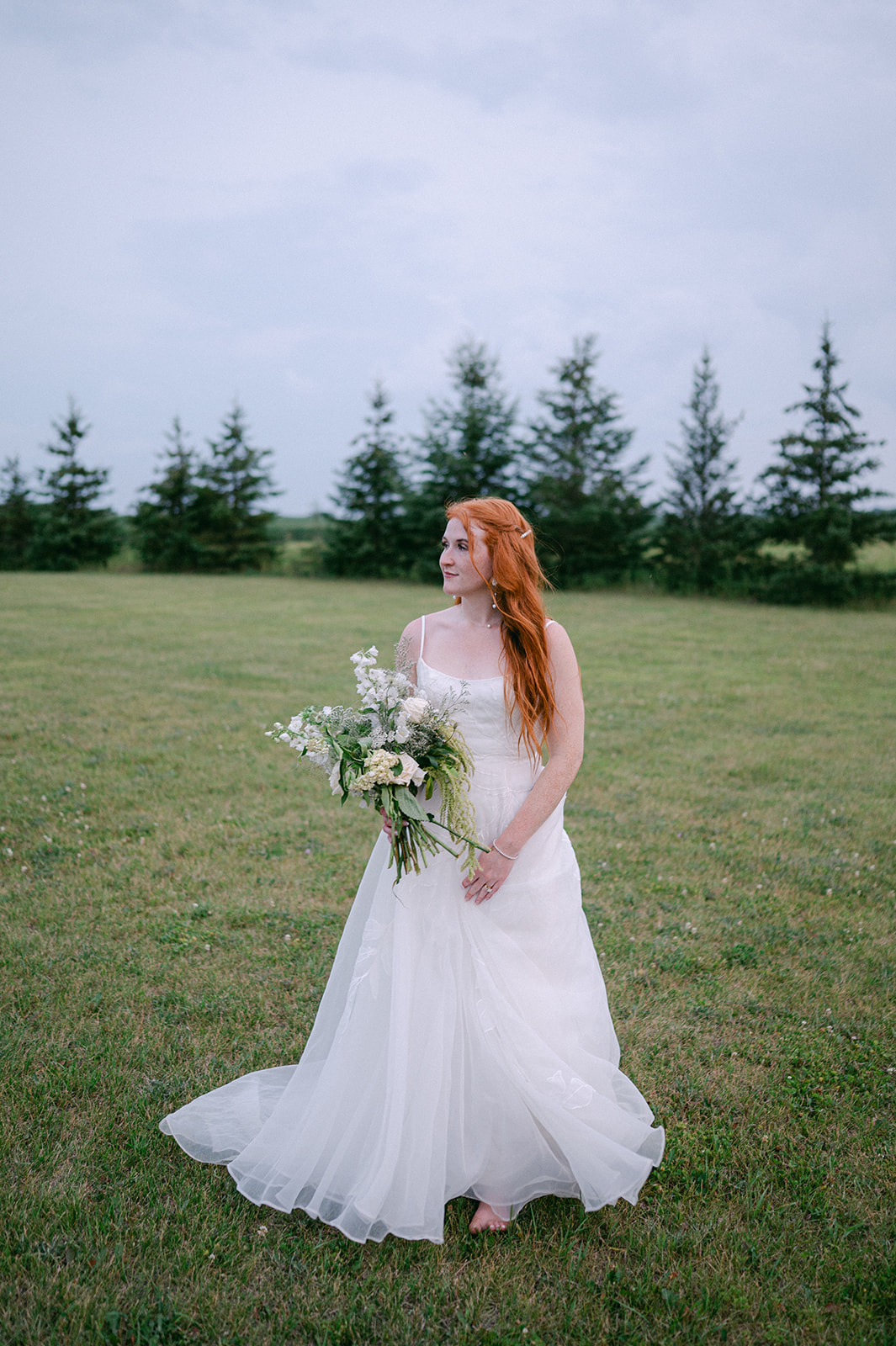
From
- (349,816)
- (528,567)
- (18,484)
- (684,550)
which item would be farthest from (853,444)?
(18,484)

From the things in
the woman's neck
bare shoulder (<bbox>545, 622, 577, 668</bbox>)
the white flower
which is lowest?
the white flower

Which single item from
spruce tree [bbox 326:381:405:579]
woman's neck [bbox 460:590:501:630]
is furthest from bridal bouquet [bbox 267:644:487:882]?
spruce tree [bbox 326:381:405:579]

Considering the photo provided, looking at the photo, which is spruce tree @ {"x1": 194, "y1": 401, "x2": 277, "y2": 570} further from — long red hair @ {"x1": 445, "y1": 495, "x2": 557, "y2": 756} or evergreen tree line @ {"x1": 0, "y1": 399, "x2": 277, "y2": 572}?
long red hair @ {"x1": 445, "y1": 495, "x2": 557, "y2": 756}

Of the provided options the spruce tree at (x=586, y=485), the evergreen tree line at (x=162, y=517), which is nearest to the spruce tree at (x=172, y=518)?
the evergreen tree line at (x=162, y=517)

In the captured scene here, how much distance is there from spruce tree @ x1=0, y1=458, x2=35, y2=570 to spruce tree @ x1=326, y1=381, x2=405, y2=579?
16.0 metres

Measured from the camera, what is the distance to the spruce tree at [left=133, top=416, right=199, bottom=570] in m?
39.1

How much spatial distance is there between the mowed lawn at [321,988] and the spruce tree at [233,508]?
29301 millimetres

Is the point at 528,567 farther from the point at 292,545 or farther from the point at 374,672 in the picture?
the point at 292,545

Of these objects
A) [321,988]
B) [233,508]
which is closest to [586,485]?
[233,508]

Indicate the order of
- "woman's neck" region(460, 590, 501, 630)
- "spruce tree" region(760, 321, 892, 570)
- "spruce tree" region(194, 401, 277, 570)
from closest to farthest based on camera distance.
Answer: "woman's neck" region(460, 590, 501, 630) < "spruce tree" region(760, 321, 892, 570) < "spruce tree" region(194, 401, 277, 570)

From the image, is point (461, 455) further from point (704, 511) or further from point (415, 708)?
point (415, 708)

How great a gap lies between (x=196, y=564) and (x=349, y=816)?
113 ft

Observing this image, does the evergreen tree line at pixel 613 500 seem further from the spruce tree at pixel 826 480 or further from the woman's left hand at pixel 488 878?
the woman's left hand at pixel 488 878

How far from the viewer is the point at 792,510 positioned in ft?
90.5
